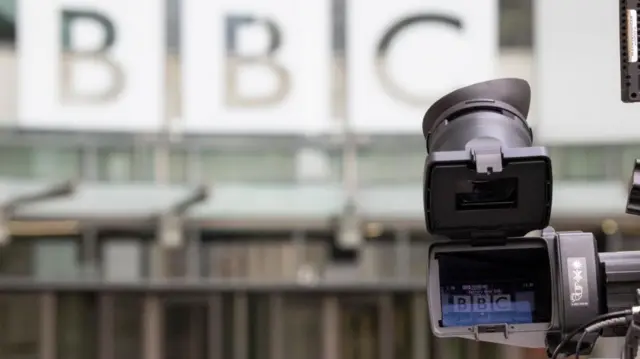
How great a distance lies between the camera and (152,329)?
15.7 ft

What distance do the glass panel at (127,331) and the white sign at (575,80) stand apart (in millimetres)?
2729

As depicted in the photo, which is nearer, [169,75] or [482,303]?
[482,303]

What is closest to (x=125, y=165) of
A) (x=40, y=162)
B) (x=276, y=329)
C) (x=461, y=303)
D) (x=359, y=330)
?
(x=40, y=162)

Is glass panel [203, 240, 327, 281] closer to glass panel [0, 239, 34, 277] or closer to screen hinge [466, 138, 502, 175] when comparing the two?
glass panel [0, 239, 34, 277]

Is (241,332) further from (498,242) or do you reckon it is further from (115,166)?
(498,242)

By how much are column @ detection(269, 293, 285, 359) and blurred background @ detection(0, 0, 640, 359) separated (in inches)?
0.5

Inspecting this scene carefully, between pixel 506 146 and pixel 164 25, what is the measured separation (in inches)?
146

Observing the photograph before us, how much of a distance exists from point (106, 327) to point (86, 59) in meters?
1.68

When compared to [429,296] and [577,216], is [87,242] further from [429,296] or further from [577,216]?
[429,296]

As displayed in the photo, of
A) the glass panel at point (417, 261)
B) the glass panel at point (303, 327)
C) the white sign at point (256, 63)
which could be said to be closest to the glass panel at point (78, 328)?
the glass panel at point (303, 327)

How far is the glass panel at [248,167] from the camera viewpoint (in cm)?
472

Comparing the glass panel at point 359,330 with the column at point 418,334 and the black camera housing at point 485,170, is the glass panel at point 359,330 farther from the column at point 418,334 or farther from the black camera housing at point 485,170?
the black camera housing at point 485,170

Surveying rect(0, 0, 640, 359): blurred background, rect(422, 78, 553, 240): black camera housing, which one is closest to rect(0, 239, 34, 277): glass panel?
rect(0, 0, 640, 359): blurred background

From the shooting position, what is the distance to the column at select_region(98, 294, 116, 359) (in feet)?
15.7
